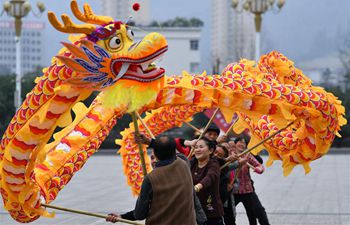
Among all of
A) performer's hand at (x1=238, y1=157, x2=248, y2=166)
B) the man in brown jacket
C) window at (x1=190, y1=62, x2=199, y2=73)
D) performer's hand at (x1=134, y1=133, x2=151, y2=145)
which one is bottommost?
window at (x1=190, y1=62, x2=199, y2=73)

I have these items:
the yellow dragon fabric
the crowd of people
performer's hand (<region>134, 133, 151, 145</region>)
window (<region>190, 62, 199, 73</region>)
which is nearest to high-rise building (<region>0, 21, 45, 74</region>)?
window (<region>190, 62, 199, 73</region>)

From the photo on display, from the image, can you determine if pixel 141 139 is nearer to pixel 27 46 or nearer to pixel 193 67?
pixel 193 67

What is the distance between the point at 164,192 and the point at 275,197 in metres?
9.78

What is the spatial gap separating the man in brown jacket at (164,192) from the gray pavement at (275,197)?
6.02 metres

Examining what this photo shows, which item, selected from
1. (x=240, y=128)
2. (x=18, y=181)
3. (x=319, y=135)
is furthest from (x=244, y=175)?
(x=18, y=181)

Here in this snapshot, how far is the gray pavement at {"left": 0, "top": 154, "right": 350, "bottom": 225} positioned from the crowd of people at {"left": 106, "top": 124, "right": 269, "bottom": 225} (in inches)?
78.8

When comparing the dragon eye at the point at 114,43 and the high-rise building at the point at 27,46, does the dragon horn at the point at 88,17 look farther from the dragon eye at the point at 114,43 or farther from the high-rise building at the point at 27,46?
the high-rise building at the point at 27,46

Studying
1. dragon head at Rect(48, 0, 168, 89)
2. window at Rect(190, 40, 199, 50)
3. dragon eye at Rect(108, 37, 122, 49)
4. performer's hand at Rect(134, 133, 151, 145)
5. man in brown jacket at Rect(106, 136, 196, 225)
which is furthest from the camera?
window at Rect(190, 40, 199, 50)

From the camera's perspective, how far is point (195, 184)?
775 cm

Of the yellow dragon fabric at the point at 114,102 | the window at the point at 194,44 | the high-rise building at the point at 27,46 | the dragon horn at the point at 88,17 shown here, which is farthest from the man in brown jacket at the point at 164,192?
the high-rise building at the point at 27,46

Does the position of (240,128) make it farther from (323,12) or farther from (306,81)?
(323,12)

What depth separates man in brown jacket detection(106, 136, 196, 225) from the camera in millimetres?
5957

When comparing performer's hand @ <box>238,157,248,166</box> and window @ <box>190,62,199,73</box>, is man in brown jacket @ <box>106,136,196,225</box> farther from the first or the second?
window @ <box>190,62,199,73</box>

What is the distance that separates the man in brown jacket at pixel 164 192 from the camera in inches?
235
